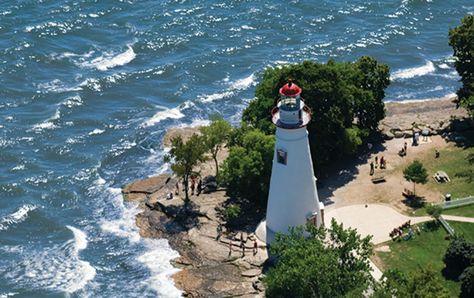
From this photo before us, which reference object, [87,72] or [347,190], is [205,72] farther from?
[347,190]

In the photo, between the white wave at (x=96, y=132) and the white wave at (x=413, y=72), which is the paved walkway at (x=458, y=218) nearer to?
the white wave at (x=413, y=72)

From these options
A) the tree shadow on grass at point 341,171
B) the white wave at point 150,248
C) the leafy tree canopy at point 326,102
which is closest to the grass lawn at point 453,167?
the tree shadow on grass at point 341,171

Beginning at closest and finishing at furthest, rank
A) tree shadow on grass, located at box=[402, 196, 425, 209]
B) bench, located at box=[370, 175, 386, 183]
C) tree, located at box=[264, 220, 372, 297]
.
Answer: tree, located at box=[264, 220, 372, 297], tree shadow on grass, located at box=[402, 196, 425, 209], bench, located at box=[370, 175, 386, 183]

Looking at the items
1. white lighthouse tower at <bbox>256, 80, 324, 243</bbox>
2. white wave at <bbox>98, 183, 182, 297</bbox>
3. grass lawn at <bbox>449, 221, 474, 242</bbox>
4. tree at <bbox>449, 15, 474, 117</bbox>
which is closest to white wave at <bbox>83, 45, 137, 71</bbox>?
white wave at <bbox>98, 183, 182, 297</bbox>

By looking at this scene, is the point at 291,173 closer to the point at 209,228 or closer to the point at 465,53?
the point at 209,228

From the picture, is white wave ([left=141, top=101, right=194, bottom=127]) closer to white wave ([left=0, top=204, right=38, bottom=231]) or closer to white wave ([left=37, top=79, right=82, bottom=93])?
white wave ([left=37, top=79, right=82, bottom=93])

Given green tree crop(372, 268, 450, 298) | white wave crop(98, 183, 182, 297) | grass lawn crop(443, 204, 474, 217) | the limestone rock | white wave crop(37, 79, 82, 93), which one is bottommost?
white wave crop(98, 183, 182, 297)

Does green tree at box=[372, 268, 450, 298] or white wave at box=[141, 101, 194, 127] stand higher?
green tree at box=[372, 268, 450, 298]

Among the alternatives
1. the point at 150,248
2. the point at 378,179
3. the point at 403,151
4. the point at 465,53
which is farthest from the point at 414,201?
the point at 150,248
